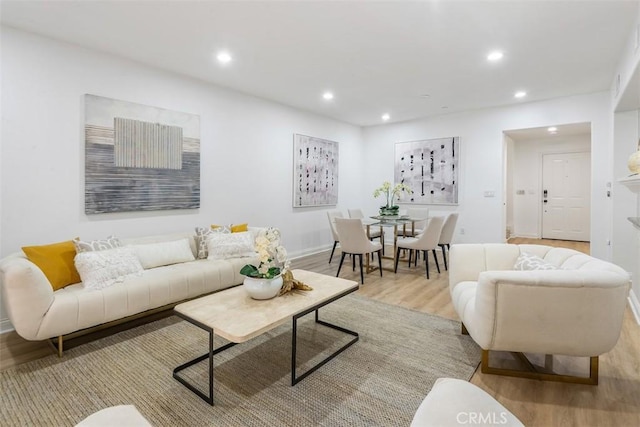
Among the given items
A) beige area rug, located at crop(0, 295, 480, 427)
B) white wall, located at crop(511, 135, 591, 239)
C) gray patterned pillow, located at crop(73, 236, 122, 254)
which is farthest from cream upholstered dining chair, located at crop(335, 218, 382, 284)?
A: white wall, located at crop(511, 135, 591, 239)

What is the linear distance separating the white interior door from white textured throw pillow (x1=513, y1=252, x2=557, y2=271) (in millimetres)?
6365

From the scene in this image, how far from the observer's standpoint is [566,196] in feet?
24.6

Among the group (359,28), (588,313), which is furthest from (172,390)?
(359,28)

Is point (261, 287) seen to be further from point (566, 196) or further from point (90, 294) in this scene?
point (566, 196)

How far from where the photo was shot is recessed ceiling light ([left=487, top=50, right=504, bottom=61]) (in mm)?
3334

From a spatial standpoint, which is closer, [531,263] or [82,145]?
[531,263]

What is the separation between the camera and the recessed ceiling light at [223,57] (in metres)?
3.40

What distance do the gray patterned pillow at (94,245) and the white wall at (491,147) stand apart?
524 cm

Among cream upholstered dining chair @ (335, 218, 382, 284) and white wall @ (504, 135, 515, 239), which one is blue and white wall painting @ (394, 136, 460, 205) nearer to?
white wall @ (504, 135, 515, 239)

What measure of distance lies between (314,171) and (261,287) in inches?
158

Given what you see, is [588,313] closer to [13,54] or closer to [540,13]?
[540,13]

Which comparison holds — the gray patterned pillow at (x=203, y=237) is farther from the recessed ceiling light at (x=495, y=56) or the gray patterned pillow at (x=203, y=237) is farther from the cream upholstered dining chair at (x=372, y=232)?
the recessed ceiling light at (x=495, y=56)

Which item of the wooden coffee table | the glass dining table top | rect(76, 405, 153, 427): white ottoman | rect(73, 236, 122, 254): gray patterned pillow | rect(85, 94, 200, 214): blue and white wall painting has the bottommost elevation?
rect(76, 405, 153, 427): white ottoman

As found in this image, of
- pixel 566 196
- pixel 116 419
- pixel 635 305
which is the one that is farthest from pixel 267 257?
pixel 566 196
